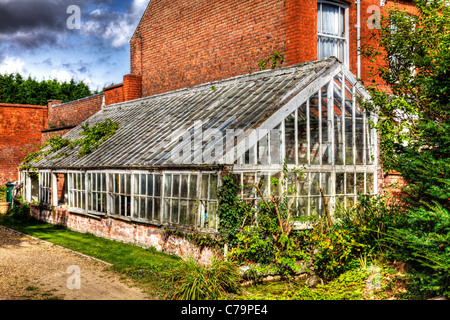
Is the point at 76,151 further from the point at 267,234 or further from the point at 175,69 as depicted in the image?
the point at 267,234

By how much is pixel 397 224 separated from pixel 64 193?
1708cm

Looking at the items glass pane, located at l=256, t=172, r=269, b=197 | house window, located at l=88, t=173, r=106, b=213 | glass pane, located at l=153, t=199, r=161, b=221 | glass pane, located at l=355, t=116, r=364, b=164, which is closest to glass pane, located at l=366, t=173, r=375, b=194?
glass pane, located at l=355, t=116, r=364, b=164

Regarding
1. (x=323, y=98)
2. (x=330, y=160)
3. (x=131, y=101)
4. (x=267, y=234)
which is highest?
(x=131, y=101)

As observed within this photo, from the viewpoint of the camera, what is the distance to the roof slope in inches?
434

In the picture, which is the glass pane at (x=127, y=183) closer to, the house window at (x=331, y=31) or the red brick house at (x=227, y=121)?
the red brick house at (x=227, y=121)

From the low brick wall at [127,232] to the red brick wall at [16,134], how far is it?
9.18 metres

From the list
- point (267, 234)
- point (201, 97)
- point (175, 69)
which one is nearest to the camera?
point (267, 234)

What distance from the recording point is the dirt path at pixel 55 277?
8022 mm

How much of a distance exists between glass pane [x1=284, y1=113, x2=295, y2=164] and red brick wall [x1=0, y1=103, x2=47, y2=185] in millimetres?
19448

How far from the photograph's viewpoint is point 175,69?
19312 mm

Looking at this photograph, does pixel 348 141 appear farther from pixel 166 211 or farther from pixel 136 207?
pixel 136 207

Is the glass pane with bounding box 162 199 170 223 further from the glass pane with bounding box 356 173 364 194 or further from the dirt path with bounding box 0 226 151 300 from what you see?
the glass pane with bounding box 356 173 364 194

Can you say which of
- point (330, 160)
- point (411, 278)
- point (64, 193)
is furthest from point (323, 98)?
point (64, 193)

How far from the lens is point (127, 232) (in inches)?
523
